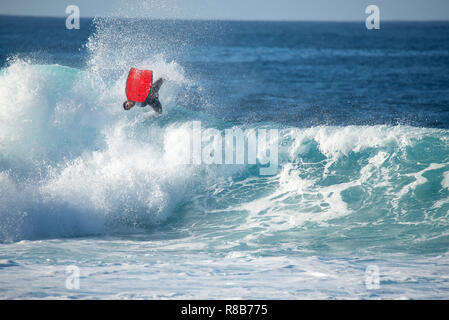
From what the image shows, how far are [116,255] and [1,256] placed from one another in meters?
1.82

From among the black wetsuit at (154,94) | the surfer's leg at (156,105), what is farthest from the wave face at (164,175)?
the black wetsuit at (154,94)

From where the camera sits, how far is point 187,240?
8.88m

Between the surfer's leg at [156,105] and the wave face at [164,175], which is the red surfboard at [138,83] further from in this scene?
the wave face at [164,175]

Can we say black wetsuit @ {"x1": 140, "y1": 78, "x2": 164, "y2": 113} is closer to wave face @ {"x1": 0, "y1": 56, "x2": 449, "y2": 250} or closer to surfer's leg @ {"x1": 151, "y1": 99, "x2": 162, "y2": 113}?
surfer's leg @ {"x1": 151, "y1": 99, "x2": 162, "y2": 113}

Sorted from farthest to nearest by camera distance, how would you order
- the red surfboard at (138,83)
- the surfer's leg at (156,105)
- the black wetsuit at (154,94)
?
the surfer's leg at (156,105) < the black wetsuit at (154,94) < the red surfboard at (138,83)

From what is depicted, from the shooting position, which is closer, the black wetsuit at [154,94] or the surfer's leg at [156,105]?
the black wetsuit at [154,94]

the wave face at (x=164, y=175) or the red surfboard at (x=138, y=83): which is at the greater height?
the red surfboard at (x=138, y=83)

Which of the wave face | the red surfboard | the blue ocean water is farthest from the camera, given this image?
the red surfboard

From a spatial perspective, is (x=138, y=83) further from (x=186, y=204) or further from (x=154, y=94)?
(x=186, y=204)

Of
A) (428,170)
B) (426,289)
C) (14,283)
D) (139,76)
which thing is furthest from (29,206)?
(428,170)

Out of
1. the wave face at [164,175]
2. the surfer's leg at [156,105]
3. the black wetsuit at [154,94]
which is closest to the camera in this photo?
the wave face at [164,175]

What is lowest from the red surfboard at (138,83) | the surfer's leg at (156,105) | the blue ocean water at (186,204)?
the blue ocean water at (186,204)

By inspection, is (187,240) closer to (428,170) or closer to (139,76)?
(139,76)

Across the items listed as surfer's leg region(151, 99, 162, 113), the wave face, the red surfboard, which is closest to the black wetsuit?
surfer's leg region(151, 99, 162, 113)
